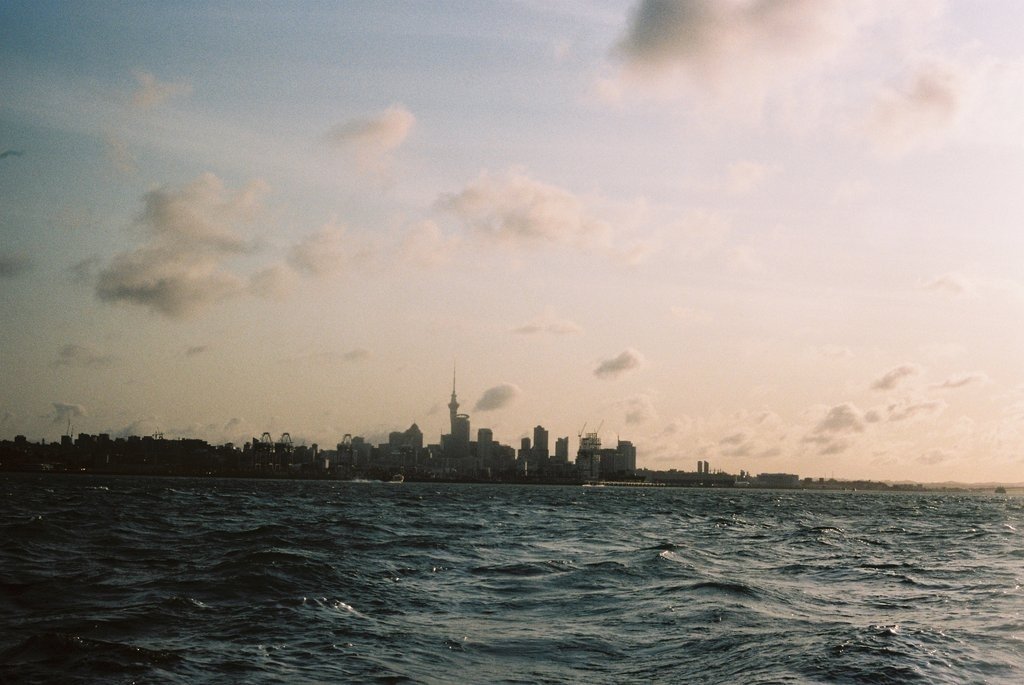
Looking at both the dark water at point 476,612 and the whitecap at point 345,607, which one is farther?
→ the whitecap at point 345,607

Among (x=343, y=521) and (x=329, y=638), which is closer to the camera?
(x=329, y=638)

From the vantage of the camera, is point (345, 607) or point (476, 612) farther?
point (476, 612)

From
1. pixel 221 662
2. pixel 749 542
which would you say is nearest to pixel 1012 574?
pixel 749 542

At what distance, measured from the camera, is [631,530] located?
7800 cm

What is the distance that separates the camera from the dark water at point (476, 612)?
21.1 metres

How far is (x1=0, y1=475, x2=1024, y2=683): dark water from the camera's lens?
2112 cm

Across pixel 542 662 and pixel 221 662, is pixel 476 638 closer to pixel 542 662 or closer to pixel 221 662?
pixel 542 662

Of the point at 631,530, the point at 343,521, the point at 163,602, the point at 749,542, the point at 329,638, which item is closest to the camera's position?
the point at 329,638

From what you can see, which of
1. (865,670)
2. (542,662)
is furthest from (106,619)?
(865,670)

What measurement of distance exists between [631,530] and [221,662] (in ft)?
199

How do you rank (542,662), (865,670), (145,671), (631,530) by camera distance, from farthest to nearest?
(631,530)
(542,662)
(865,670)
(145,671)

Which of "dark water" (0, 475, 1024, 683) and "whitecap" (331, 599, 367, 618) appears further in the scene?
"whitecap" (331, 599, 367, 618)

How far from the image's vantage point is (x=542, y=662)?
73.8 ft

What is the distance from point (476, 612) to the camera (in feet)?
98.0
